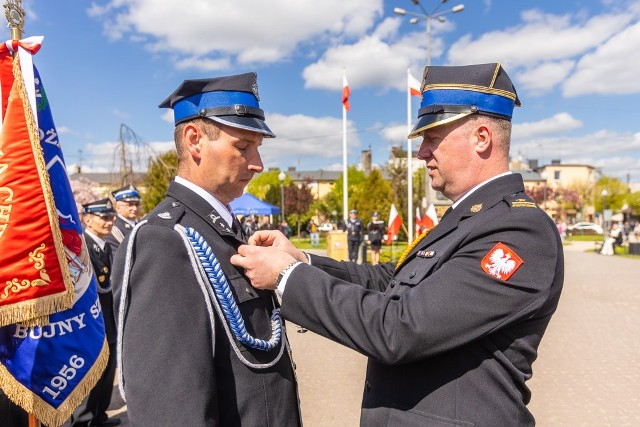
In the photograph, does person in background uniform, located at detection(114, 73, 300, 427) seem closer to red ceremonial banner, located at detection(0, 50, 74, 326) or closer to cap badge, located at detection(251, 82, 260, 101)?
cap badge, located at detection(251, 82, 260, 101)

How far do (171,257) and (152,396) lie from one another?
1.48 feet

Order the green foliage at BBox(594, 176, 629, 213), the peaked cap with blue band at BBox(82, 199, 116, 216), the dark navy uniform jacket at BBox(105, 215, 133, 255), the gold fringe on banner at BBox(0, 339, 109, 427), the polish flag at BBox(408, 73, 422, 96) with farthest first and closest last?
the green foliage at BBox(594, 176, 629, 213) → the polish flag at BBox(408, 73, 422, 96) → the dark navy uniform jacket at BBox(105, 215, 133, 255) → the peaked cap with blue band at BBox(82, 199, 116, 216) → the gold fringe on banner at BBox(0, 339, 109, 427)

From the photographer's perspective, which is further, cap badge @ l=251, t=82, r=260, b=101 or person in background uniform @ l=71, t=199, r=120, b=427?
person in background uniform @ l=71, t=199, r=120, b=427

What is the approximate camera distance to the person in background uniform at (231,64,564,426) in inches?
64.7

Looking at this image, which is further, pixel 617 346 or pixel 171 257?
pixel 617 346

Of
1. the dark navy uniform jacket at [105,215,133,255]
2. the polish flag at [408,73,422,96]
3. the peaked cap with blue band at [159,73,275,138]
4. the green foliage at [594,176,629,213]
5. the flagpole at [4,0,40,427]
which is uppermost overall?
the polish flag at [408,73,422,96]

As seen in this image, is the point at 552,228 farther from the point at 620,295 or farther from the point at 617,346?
the point at 620,295

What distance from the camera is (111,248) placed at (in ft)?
18.6

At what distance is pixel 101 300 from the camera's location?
5191mm

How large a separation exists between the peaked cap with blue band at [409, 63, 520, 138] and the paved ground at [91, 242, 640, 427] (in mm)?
3518

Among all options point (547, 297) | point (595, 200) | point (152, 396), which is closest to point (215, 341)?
point (152, 396)

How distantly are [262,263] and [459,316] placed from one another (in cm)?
72

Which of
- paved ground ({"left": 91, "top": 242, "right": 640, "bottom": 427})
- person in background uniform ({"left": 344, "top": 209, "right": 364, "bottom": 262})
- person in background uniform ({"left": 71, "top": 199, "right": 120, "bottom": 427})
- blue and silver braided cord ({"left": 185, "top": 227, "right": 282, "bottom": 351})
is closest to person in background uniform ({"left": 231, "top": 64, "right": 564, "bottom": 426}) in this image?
blue and silver braided cord ({"left": 185, "top": 227, "right": 282, "bottom": 351})

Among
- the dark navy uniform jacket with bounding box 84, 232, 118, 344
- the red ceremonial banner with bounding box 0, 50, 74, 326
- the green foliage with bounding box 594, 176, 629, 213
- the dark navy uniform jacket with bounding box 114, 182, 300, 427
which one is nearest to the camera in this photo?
the dark navy uniform jacket with bounding box 114, 182, 300, 427
